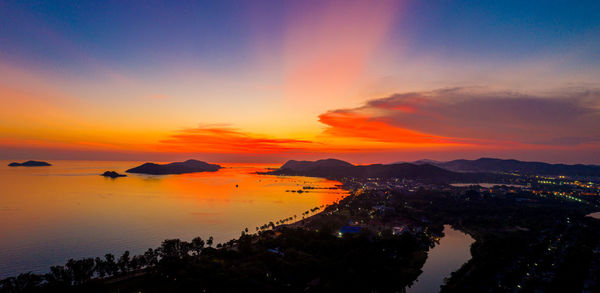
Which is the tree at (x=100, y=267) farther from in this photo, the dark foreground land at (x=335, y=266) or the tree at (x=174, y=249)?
the tree at (x=174, y=249)

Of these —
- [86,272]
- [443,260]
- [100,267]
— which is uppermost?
[100,267]

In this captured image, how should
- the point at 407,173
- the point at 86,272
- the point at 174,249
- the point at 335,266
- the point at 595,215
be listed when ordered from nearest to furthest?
the point at 86,272
the point at 335,266
the point at 174,249
the point at 595,215
the point at 407,173

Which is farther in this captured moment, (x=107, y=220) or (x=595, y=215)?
(x=595, y=215)

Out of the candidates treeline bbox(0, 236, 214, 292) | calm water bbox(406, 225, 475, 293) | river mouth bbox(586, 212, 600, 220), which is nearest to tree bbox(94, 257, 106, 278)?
treeline bbox(0, 236, 214, 292)

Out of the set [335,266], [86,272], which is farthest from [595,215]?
[86,272]

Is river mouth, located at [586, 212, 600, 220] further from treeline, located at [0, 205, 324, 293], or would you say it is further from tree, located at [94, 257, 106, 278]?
tree, located at [94, 257, 106, 278]

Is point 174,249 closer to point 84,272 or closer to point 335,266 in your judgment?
point 84,272

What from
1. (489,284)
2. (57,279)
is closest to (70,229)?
(57,279)

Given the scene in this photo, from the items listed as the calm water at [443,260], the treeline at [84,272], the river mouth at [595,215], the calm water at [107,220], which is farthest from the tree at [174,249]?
the river mouth at [595,215]

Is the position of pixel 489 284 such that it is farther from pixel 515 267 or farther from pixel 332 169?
pixel 332 169
